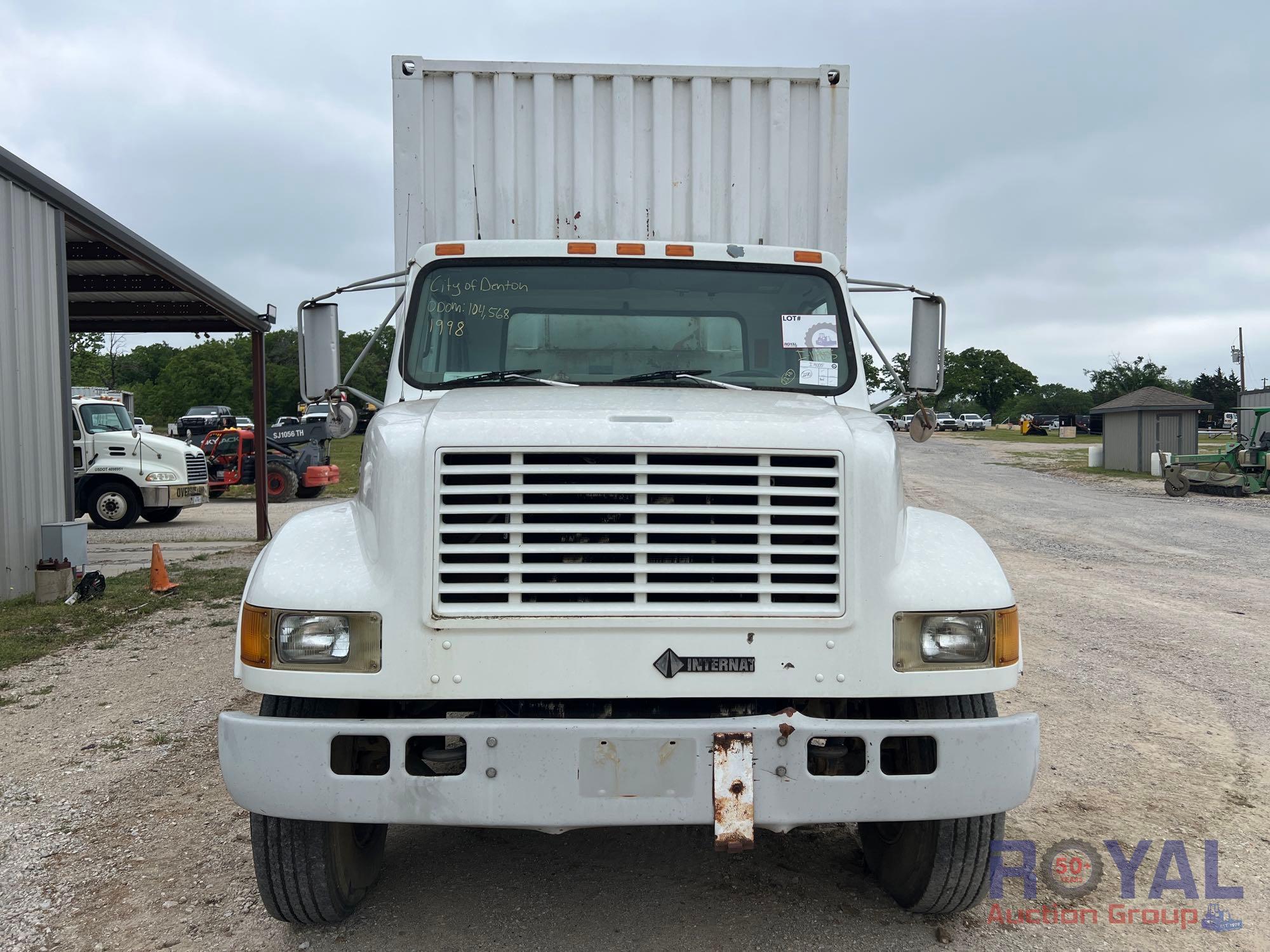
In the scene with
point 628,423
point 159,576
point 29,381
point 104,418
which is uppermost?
point 29,381

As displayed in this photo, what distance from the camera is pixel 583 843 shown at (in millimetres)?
3850

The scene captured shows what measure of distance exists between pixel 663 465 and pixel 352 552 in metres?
1.00

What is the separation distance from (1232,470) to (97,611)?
23.1m

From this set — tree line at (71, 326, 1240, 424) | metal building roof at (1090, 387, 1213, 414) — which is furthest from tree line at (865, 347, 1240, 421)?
metal building roof at (1090, 387, 1213, 414)

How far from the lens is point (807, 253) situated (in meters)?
4.24

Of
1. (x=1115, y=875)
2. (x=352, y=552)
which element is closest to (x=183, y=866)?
(x=352, y=552)

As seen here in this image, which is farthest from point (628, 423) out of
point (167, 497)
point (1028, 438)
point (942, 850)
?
point (1028, 438)

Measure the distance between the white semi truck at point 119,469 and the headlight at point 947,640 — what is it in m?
15.7

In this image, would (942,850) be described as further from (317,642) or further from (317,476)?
(317,476)

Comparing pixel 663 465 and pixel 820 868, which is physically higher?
pixel 663 465

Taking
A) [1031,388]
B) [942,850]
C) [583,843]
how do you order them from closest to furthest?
[942,850] < [583,843] < [1031,388]

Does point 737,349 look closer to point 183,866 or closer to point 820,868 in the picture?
point 820,868

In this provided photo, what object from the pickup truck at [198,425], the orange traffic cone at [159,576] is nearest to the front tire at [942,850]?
the orange traffic cone at [159,576]

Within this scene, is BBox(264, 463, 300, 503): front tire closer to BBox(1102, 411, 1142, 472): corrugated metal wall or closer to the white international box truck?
the white international box truck
